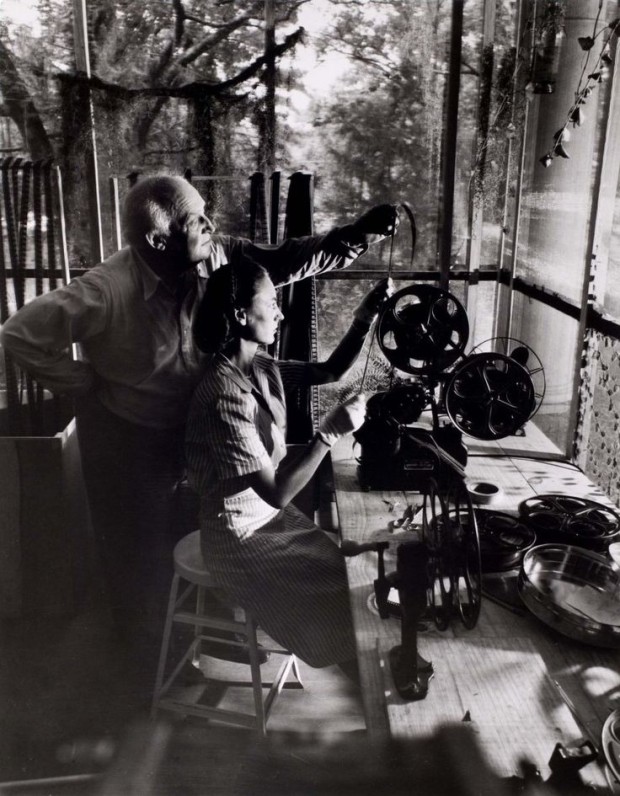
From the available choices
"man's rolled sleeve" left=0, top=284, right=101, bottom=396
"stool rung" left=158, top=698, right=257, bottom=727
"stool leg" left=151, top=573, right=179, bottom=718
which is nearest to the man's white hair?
"man's rolled sleeve" left=0, top=284, right=101, bottom=396

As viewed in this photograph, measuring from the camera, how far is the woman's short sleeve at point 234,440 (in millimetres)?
2086

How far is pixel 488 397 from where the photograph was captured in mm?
2418

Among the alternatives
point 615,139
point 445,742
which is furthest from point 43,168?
point 445,742

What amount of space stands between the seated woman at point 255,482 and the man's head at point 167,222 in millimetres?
539

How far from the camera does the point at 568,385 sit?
409 cm

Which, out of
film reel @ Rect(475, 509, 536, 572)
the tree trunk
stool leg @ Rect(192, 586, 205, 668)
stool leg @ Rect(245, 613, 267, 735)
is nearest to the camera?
film reel @ Rect(475, 509, 536, 572)

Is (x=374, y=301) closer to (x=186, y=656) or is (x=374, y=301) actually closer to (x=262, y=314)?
(x=262, y=314)

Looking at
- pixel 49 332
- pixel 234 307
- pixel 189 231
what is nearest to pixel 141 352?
pixel 49 332

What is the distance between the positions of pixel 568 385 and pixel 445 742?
10.3 ft

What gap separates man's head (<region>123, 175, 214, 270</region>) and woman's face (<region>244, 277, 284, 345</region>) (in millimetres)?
576

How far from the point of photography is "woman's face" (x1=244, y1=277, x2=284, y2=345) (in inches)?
84.8

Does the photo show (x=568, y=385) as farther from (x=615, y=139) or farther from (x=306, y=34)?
(x=306, y=34)

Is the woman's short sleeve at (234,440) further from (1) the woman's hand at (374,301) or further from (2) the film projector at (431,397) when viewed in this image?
(1) the woman's hand at (374,301)

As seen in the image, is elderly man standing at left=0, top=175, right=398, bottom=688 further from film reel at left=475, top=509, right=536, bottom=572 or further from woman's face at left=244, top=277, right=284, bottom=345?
film reel at left=475, top=509, right=536, bottom=572
